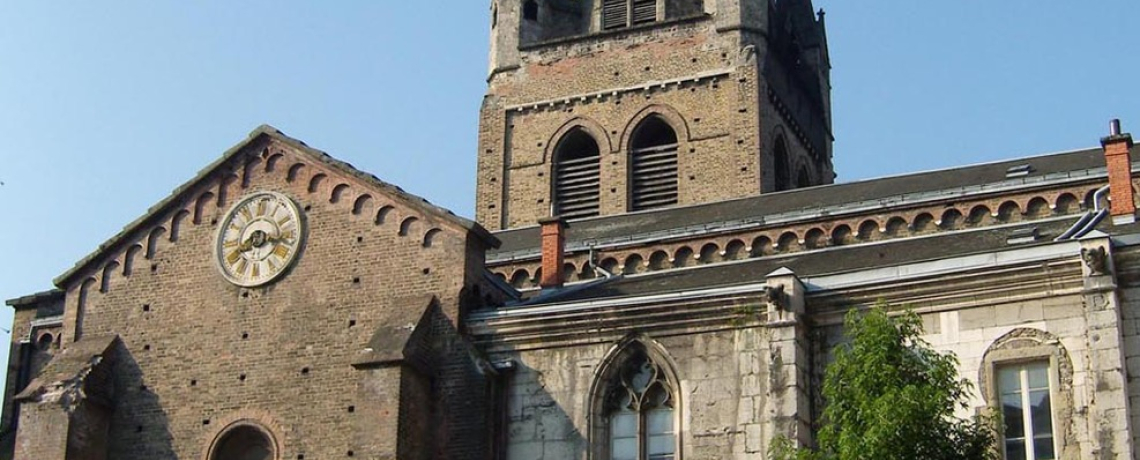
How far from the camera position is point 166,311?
1177 inches

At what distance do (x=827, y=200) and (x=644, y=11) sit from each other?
12.9 metres

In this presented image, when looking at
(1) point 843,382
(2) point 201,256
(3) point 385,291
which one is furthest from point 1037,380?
(2) point 201,256

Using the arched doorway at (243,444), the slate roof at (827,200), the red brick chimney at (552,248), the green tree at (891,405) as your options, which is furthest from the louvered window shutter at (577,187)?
the green tree at (891,405)

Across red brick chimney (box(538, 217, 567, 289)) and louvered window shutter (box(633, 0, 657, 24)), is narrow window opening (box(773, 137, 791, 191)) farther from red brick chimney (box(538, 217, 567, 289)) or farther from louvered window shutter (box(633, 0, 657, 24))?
red brick chimney (box(538, 217, 567, 289))

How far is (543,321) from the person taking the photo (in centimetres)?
2767

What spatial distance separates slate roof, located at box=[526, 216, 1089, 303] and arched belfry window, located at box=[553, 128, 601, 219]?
13082 mm

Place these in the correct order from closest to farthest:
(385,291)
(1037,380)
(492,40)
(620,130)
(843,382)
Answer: (843,382)
(1037,380)
(385,291)
(620,130)
(492,40)

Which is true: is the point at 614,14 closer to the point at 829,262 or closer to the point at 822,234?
the point at 822,234

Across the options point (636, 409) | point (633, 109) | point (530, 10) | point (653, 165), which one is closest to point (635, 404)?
point (636, 409)

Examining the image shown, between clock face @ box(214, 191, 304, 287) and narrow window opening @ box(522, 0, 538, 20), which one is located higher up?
narrow window opening @ box(522, 0, 538, 20)

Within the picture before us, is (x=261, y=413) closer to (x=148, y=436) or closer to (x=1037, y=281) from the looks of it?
(x=148, y=436)

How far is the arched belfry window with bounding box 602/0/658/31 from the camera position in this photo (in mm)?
48500

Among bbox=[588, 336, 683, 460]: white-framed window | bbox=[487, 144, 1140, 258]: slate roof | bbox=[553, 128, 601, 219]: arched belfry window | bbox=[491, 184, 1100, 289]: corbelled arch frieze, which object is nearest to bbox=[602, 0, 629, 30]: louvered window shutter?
bbox=[553, 128, 601, 219]: arched belfry window

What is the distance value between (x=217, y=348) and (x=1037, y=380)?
12.8 metres
